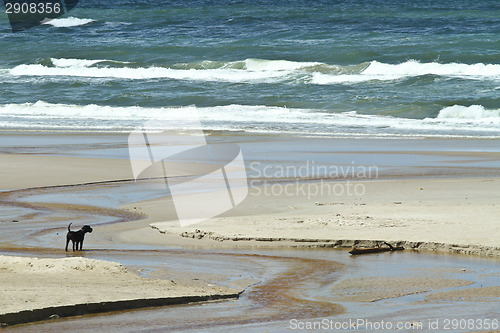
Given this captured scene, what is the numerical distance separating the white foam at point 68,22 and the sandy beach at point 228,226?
40.0m

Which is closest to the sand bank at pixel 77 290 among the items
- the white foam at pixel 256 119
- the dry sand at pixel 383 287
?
the dry sand at pixel 383 287

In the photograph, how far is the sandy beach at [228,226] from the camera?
584 cm

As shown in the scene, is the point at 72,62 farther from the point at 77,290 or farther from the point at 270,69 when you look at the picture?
the point at 77,290

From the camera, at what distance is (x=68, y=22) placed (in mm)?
54625

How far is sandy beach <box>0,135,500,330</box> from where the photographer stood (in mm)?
5840

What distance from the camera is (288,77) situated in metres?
31.4

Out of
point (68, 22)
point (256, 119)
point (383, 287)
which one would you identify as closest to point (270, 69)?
point (256, 119)

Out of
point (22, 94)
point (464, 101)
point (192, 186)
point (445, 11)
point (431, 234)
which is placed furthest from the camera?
point (445, 11)

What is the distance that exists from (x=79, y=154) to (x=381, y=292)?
10.6 metres

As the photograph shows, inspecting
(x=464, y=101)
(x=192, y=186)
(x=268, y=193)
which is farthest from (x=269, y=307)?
(x=464, y=101)

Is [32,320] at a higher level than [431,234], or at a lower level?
higher

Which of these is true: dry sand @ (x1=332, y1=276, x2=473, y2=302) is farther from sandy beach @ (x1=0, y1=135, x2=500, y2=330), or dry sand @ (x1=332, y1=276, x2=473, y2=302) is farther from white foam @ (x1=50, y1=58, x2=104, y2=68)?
white foam @ (x1=50, y1=58, x2=104, y2=68)

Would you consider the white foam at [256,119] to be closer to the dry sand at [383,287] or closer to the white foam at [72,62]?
the white foam at [72,62]

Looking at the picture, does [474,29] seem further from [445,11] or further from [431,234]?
[431,234]
